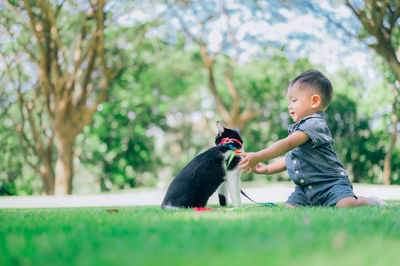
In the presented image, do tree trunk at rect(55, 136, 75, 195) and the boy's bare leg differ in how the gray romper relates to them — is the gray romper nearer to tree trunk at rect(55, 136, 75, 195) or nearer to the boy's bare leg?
the boy's bare leg

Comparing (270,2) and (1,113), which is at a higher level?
(270,2)

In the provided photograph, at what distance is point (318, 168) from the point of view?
3.86 m

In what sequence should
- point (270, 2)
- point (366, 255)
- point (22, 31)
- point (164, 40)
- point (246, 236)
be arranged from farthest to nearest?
1. point (164, 40)
2. point (22, 31)
3. point (270, 2)
4. point (246, 236)
5. point (366, 255)

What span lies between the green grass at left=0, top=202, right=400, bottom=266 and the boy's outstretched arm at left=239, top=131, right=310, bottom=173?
1236mm

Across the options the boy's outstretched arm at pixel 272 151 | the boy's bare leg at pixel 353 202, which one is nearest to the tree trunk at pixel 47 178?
the boy's outstretched arm at pixel 272 151

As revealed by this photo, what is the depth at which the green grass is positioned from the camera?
132 cm

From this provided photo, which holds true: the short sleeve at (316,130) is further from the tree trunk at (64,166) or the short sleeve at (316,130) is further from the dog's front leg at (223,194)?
the tree trunk at (64,166)

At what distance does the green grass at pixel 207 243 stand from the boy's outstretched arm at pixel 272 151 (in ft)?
4.05

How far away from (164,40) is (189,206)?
1464cm

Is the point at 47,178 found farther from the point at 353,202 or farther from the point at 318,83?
the point at 353,202

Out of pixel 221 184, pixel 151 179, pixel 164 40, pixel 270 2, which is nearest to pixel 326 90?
pixel 221 184

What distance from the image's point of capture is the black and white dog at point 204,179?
359cm

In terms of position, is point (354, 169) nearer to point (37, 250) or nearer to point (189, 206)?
point (189, 206)

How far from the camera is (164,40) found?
17344mm
